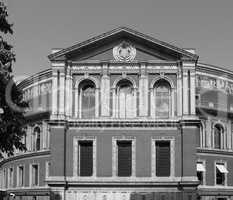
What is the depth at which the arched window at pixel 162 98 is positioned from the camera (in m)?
49.6

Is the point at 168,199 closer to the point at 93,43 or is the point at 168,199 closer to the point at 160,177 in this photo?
the point at 160,177

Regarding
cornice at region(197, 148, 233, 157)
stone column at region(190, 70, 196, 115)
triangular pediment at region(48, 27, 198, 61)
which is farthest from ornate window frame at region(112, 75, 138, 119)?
cornice at region(197, 148, 233, 157)

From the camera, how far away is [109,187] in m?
48.2

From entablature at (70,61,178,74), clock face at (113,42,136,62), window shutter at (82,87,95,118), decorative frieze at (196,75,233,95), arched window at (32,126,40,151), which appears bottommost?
arched window at (32,126,40,151)

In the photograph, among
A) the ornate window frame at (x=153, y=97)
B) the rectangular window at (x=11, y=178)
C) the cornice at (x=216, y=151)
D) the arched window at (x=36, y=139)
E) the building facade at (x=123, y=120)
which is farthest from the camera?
the rectangular window at (x=11, y=178)

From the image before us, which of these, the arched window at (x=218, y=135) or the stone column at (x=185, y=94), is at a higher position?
the stone column at (x=185, y=94)

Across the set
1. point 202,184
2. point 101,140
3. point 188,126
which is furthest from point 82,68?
point 202,184

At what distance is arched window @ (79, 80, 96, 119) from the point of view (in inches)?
1965

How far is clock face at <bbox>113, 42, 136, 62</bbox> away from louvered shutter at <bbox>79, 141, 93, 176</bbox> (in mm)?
7788

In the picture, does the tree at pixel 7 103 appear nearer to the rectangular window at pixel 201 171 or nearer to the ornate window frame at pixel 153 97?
the ornate window frame at pixel 153 97

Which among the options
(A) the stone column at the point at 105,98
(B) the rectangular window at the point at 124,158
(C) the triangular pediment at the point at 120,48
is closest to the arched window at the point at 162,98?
(C) the triangular pediment at the point at 120,48

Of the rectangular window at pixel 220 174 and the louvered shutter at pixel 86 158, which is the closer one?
the louvered shutter at pixel 86 158

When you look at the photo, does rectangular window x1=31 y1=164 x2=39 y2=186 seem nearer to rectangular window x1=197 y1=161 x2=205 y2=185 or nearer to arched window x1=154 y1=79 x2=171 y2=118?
rectangular window x1=197 y1=161 x2=205 y2=185

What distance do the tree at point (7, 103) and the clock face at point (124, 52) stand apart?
17.0 m
